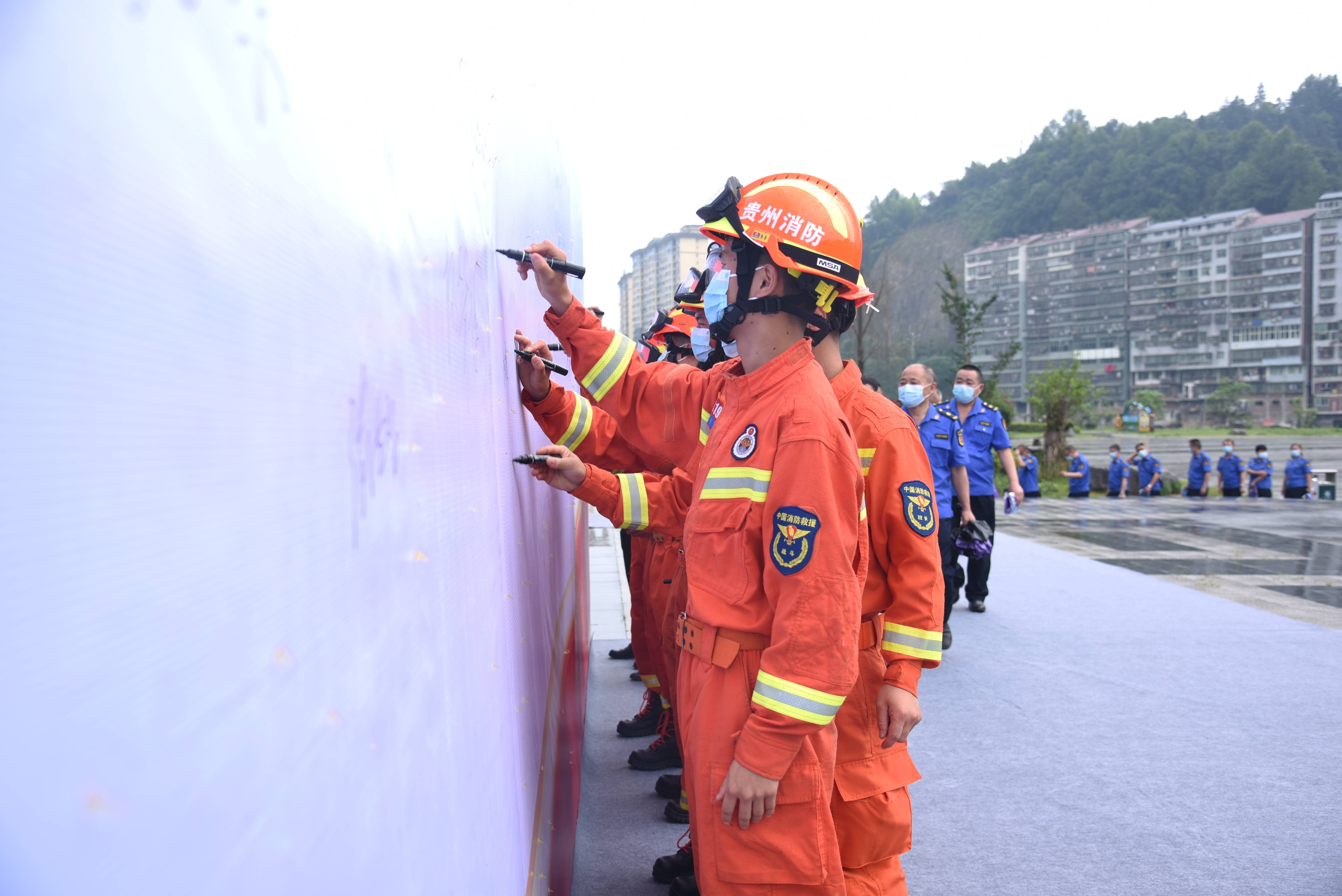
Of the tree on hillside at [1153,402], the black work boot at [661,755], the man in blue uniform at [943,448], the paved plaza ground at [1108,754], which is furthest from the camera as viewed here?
the tree on hillside at [1153,402]

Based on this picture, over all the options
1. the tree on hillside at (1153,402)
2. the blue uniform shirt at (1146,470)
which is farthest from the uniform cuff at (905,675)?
the tree on hillside at (1153,402)

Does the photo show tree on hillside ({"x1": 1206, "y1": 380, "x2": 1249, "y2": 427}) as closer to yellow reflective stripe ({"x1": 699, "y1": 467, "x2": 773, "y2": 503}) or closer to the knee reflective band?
the knee reflective band

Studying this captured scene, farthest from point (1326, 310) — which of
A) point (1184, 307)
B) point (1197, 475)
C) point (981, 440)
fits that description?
point (981, 440)

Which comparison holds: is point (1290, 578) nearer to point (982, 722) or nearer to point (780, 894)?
point (982, 722)

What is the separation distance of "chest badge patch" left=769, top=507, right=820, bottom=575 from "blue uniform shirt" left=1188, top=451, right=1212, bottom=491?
21.1m

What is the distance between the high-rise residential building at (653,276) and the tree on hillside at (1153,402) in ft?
141

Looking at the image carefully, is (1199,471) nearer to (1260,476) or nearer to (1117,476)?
(1260,476)

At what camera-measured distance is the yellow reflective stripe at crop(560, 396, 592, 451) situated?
231 centimetres

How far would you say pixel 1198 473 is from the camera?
19.5m

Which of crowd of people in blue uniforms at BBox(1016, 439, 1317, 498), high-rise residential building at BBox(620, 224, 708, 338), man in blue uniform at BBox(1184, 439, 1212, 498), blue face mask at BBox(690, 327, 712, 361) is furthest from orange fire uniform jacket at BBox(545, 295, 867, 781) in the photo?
man in blue uniform at BBox(1184, 439, 1212, 498)

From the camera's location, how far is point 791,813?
5.39ft

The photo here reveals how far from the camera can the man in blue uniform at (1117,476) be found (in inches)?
797

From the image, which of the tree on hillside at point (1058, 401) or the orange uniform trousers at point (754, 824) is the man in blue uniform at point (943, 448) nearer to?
the orange uniform trousers at point (754, 824)

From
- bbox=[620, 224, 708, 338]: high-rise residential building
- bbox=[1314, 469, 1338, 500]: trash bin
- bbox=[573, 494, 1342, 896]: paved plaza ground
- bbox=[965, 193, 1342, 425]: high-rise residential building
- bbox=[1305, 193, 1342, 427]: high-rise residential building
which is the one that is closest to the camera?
bbox=[573, 494, 1342, 896]: paved plaza ground
